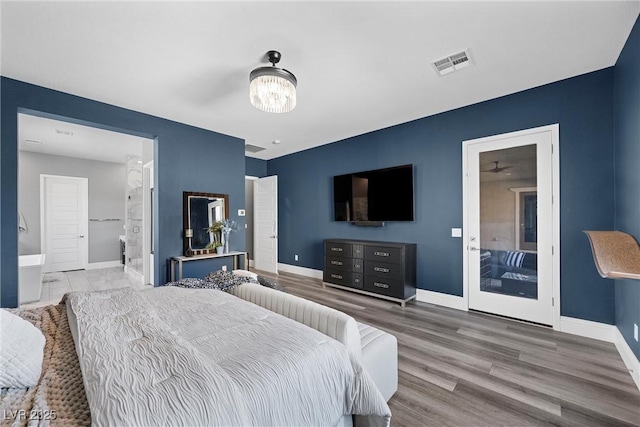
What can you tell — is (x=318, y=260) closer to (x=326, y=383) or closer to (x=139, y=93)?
(x=139, y=93)

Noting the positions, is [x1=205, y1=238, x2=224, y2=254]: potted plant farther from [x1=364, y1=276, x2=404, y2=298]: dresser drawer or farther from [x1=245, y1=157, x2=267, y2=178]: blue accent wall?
[x1=245, y1=157, x2=267, y2=178]: blue accent wall

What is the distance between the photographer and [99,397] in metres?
0.88

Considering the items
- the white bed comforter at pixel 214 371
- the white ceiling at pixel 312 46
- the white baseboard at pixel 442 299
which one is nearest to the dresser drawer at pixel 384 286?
the white baseboard at pixel 442 299

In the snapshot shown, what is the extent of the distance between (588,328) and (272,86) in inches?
152

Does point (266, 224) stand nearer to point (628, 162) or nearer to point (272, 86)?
point (272, 86)

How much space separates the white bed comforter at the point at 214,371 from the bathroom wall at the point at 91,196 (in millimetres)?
5932

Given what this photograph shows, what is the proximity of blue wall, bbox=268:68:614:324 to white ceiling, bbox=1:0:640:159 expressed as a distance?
28cm

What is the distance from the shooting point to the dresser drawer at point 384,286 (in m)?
3.79

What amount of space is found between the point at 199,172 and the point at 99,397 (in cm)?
381

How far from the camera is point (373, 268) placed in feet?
13.5

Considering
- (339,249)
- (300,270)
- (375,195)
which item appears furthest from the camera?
(300,270)

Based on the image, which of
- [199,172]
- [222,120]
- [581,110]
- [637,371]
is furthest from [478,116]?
[199,172]

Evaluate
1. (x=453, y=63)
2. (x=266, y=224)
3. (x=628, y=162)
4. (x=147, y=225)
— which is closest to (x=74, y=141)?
(x=147, y=225)

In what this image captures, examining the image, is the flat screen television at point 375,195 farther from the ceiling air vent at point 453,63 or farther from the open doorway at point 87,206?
the open doorway at point 87,206
